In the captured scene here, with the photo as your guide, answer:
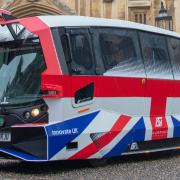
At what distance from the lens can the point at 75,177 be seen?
983 centimetres

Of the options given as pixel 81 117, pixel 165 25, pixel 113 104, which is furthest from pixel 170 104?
pixel 165 25

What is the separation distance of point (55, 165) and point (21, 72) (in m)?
1.82

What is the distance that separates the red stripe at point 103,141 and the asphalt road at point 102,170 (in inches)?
10.6

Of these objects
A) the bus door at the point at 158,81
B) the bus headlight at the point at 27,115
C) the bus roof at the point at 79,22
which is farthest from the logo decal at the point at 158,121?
the bus headlight at the point at 27,115

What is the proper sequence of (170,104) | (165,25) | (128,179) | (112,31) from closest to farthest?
(128,179)
(112,31)
(170,104)
(165,25)

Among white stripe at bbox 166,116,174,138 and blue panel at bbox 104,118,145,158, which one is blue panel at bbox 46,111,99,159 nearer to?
blue panel at bbox 104,118,145,158

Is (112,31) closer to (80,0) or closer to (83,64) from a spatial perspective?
(83,64)

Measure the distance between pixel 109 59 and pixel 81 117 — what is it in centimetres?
117

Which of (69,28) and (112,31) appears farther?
(112,31)

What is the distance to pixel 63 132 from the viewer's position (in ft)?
32.9

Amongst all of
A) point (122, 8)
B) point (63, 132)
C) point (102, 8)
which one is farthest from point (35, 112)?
point (122, 8)

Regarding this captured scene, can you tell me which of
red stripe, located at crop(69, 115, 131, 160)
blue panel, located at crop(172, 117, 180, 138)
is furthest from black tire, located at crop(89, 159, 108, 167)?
blue panel, located at crop(172, 117, 180, 138)

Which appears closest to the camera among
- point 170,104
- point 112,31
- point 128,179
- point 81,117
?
point 128,179

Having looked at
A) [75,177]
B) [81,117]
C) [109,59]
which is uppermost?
[109,59]
